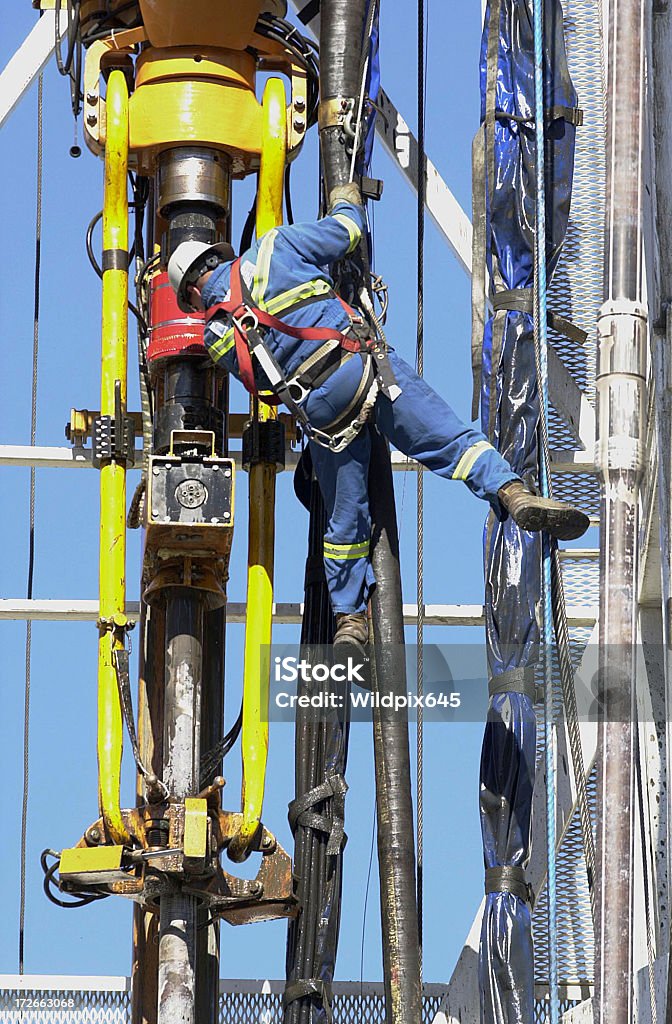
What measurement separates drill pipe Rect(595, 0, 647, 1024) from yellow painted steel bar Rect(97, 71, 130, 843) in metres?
2.40

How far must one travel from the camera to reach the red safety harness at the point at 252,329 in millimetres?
9406

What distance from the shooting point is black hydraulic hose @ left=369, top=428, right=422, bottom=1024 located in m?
9.38

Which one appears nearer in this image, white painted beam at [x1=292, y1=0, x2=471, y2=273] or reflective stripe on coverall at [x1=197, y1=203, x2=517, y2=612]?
reflective stripe on coverall at [x1=197, y1=203, x2=517, y2=612]

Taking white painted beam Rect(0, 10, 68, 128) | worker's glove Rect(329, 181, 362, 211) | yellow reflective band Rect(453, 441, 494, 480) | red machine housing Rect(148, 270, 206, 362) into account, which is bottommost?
yellow reflective band Rect(453, 441, 494, 480)

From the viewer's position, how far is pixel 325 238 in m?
9.45

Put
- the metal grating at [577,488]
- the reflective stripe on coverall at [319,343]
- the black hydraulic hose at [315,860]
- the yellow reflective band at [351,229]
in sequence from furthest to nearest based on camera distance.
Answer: the metal grating at [577,488] → the black hydraulic hose at [315,860] → the yellow reflective band at [351,229] → the reflective stripe on coverall at [319,343]

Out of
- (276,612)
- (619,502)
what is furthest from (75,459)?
(619,502)

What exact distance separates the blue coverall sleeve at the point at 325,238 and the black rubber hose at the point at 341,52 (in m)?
1.01

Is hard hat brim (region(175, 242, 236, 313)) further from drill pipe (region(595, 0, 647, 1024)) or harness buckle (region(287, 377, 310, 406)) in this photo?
drill pipe (region(595, 0, 647, 1024))

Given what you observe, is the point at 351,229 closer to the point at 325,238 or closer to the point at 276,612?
the point at 325,238

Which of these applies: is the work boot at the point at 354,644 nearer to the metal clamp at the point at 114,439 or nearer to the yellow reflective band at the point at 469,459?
the yellow reflective band at the point at 469,459

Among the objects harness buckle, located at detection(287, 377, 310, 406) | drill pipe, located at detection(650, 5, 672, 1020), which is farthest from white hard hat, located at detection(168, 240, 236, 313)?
drill pipe, located at detection(650, 5, 672, 1020)

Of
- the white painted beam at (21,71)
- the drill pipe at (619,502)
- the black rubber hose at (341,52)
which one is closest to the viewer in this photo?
the drill pipe at (619,502)

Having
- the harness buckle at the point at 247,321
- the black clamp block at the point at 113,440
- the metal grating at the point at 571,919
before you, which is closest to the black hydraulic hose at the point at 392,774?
the harness buckle at the point at 247,321
